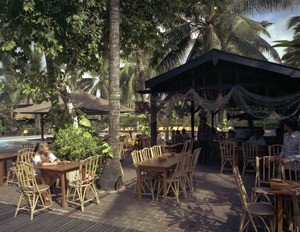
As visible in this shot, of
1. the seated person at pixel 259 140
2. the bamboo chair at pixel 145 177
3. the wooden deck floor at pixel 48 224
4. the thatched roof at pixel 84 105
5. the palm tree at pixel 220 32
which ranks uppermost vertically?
the palm tree at pixel 220 32

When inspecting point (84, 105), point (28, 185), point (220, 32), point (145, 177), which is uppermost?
point (220, 32)

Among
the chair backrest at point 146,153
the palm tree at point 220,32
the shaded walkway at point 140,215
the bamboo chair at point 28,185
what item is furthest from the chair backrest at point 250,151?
Answer: the palm tree at point 220,32

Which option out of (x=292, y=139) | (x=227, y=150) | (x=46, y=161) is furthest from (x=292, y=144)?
(x=46, y=161)

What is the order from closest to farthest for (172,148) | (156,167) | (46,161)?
1. (156,167)
2. (46,161)
3. (172,148)

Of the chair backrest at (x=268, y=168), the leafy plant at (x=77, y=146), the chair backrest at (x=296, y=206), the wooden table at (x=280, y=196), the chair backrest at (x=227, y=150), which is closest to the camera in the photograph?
the chair backrest at (x=296, y=206)

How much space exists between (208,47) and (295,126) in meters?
12.2

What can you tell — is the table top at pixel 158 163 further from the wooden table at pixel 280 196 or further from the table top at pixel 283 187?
the wooden table at pixel 280 196

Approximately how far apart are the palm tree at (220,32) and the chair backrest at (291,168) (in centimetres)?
1172

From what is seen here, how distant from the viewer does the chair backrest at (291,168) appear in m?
5.22

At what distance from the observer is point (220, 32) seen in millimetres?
18203

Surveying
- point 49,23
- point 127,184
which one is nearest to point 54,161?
point 127,184

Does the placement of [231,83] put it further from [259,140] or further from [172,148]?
[172,148]

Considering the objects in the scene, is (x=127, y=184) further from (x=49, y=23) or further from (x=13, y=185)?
(x=49, y=23)

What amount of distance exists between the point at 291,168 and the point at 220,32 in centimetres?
1401
